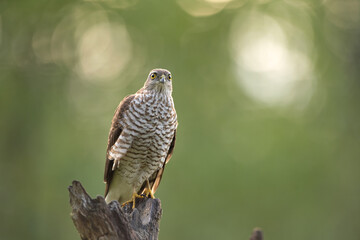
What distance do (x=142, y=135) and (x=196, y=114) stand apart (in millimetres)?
9503

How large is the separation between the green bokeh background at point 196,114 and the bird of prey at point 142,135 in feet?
24.9

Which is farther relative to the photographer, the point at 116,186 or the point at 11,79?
the point at 11,79

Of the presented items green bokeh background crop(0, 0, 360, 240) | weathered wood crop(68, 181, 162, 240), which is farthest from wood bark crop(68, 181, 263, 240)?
green bokeh background crop(0, 0, 360, 240)

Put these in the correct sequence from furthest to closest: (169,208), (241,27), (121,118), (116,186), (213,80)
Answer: (241,27)
(213,80)
(169,208)
(116,186)
(121,118)

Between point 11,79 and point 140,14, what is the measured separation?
4.53m

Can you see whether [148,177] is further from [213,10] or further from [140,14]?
[213,10]

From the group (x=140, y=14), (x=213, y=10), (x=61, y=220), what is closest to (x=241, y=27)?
(x=213, y=10)

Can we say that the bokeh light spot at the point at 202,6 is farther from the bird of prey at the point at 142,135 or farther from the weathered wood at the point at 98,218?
the weathered wood at the point at 98,218

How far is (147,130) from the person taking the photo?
234 inches

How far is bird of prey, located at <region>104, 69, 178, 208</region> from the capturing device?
5.97 meters

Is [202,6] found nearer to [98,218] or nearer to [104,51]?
[104,51]

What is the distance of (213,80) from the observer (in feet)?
54.6

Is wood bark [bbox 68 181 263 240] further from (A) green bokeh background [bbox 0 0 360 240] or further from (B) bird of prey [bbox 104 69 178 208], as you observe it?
(A) green bokeh background [bbox 0 0 360 240]

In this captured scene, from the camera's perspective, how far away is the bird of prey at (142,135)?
5969 mm
